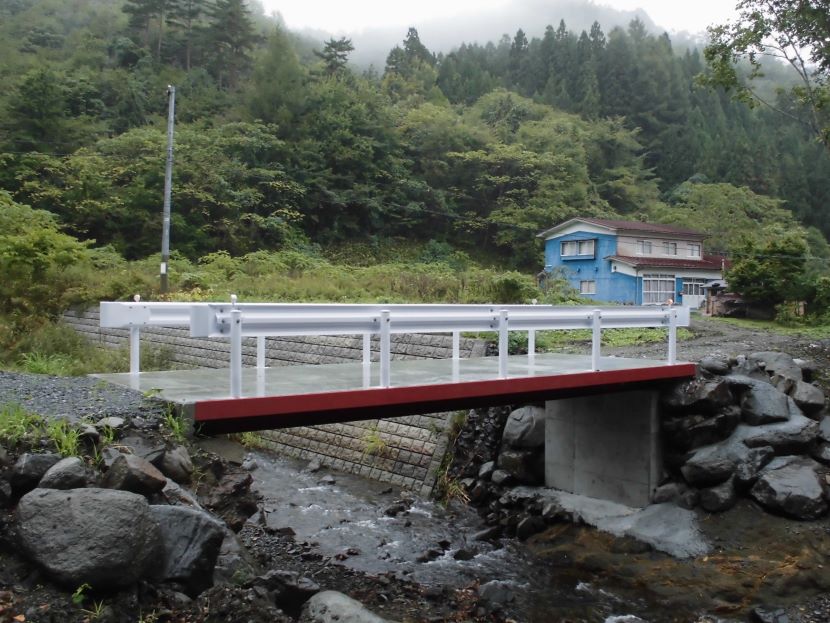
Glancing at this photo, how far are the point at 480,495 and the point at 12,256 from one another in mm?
13983

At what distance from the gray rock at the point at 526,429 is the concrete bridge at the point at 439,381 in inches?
10.2

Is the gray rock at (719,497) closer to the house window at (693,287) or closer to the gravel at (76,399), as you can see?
the gravel at (76,399)

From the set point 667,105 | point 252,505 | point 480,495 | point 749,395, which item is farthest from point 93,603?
point 667,105

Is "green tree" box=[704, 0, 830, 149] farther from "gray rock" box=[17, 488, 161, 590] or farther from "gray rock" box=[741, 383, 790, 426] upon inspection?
"gray rock" box=[17, 488, 161, 590]

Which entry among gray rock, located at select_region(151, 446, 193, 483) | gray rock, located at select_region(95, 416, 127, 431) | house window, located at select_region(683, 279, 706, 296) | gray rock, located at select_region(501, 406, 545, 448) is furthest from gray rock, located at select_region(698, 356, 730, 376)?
house window, located at select_region(683, 279, 706, 296)

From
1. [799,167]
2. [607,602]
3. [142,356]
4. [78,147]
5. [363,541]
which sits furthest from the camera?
[799,167]

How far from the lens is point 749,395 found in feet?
38.5

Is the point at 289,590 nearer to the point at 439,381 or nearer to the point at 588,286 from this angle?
the point at 439,381

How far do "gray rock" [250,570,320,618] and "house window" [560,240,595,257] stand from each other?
106 feet

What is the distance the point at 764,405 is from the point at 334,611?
29.0ft

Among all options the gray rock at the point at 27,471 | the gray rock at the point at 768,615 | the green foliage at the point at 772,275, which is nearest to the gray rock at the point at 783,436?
the gray rock at the point at 768,615

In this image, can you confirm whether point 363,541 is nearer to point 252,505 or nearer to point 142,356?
point 252,505

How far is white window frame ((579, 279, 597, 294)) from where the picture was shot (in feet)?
119

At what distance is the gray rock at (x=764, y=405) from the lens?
11453mm
